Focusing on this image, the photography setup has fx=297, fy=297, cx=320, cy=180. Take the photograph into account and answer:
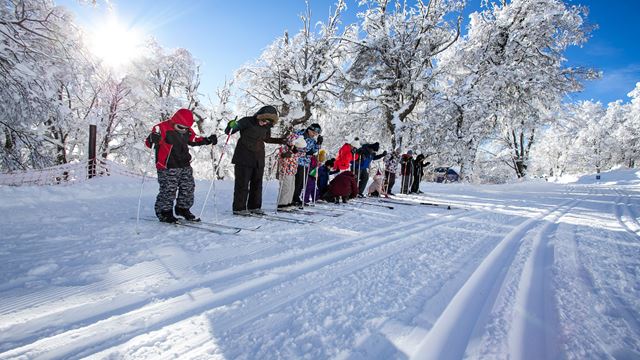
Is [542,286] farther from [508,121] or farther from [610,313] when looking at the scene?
[508,121]

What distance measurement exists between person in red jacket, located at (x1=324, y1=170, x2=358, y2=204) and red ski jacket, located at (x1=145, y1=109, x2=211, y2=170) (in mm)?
4005

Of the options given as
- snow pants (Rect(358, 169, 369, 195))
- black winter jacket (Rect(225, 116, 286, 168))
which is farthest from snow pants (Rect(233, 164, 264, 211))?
snow pants (Rect(358, 169, 369, 195))

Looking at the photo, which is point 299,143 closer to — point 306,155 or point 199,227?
point 306,155

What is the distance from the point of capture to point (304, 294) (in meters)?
2.01

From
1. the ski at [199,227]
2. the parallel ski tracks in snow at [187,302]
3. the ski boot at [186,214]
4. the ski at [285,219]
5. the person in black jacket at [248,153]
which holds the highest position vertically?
the person in black jacket at [248,153]

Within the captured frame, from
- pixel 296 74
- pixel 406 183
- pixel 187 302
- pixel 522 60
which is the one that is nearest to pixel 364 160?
pixel 406 183

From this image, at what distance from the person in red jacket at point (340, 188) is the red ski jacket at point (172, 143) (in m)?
4.00

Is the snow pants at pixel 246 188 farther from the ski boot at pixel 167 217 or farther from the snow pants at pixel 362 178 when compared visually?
the snow pants at pixel 362 178

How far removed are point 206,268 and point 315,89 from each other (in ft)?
52.5

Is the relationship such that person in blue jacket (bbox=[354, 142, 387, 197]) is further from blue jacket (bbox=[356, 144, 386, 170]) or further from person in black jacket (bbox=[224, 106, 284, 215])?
person in black jacket (bbox=[224, 106, 284, 215])

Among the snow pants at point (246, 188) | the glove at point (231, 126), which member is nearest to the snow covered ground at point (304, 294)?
the snow pants at point (246, 188)

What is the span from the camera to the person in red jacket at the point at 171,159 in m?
4.13

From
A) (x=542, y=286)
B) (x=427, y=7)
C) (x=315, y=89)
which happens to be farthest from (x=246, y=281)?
(x=427, y=7)

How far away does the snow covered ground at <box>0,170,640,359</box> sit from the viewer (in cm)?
146
